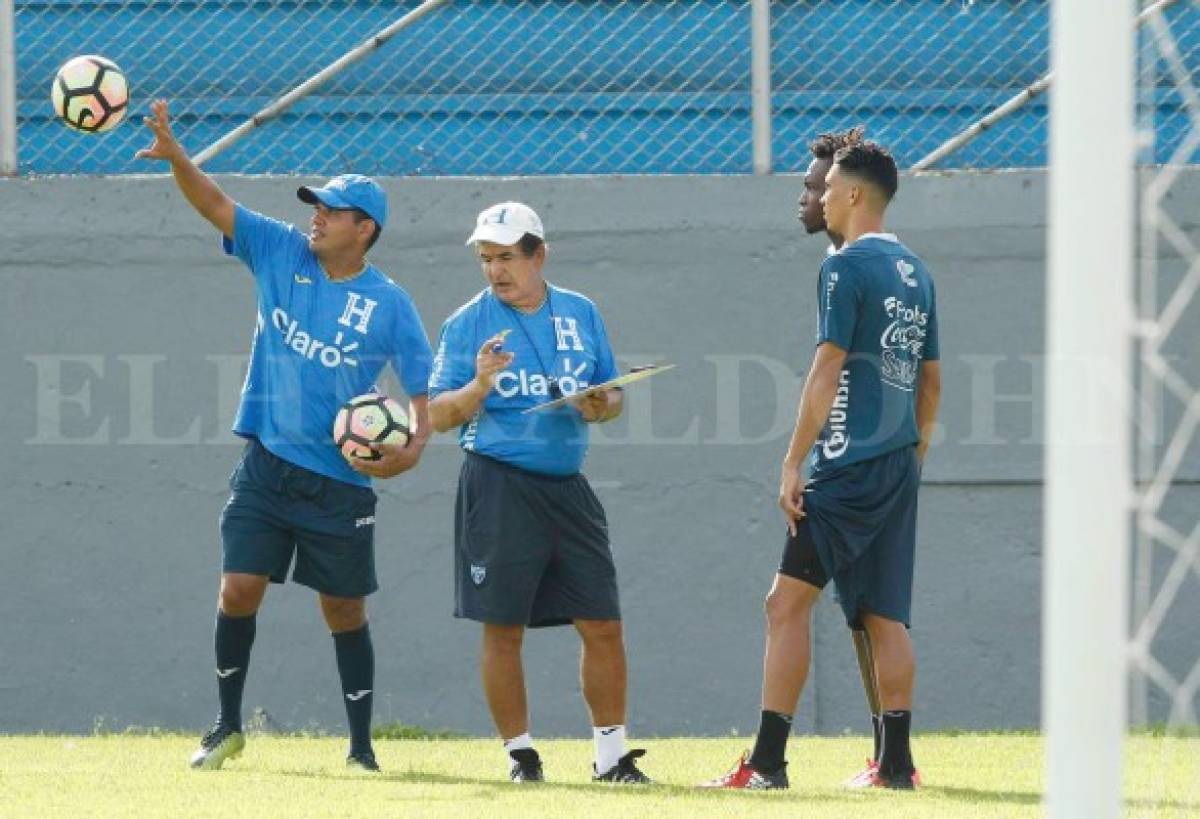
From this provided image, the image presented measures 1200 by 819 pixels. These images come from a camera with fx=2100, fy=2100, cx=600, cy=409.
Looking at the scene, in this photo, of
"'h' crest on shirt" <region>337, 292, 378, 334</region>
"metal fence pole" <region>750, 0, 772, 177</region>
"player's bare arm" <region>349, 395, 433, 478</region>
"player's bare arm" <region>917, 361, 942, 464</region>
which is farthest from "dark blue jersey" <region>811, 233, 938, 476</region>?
"metal fence pole" <region>750, 0, 772, 177</region>

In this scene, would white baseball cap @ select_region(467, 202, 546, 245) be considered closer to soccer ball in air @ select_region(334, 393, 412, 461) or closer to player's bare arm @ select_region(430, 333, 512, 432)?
player's bare arm @ select_region(430, 333, 512, 432)

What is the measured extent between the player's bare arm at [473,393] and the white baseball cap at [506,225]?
0.31m

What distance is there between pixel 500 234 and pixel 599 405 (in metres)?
0.64

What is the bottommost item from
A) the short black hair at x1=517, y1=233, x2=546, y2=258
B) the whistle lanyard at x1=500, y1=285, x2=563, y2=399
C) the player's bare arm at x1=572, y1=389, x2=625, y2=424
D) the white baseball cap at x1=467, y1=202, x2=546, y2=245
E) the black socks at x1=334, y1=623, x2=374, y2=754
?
the black socks at x1=334, y1=623, x2=374, y2=754

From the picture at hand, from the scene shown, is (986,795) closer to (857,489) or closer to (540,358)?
(857,489)

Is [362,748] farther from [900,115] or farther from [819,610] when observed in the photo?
[900,115]

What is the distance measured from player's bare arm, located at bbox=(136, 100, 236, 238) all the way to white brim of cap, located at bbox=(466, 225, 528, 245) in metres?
0.91

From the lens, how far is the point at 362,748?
23.2 ft

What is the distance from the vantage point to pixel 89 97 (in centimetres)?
724

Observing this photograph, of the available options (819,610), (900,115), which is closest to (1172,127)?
(900,115)

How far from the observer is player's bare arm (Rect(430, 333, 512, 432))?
6500mm

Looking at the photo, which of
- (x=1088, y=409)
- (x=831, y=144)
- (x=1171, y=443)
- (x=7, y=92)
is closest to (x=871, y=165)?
(x=831, y=144)

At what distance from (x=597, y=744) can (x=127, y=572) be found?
2.81 m

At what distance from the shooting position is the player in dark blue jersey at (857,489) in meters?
6.49
